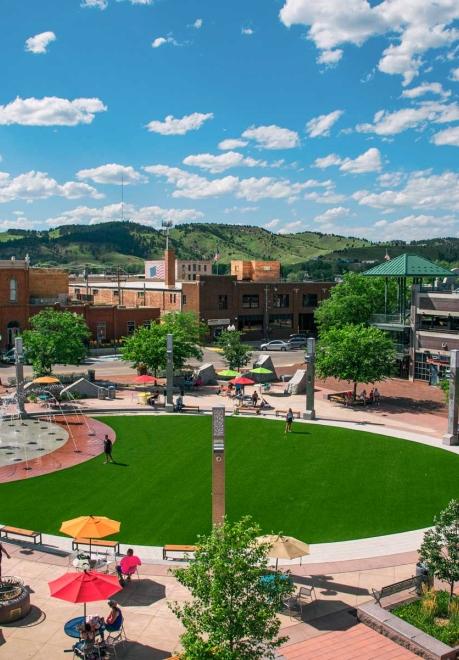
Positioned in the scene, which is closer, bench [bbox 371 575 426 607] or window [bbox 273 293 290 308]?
bench [bbox 371 575 426 607]

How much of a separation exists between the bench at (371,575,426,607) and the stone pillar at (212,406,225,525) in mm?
5058

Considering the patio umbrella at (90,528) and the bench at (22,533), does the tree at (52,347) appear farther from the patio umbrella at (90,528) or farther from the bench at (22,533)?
the patio umbrella at (90,528)

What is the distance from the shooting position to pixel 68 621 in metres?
16.6

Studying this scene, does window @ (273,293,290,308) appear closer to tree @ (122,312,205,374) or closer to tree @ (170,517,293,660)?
tree @ (122,312,205,374)

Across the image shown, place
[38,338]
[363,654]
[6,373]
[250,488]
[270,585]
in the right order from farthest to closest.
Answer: [6,373] < [38,338] < [250,488] < [363,654] < [270,585]

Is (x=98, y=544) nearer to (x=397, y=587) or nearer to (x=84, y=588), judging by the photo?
(x=84, y=588)

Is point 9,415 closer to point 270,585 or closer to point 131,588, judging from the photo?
point 131,588

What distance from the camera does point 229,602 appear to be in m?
12.8

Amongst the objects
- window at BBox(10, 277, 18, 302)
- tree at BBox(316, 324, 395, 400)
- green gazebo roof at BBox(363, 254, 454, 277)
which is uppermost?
green gazebo roof at BBox(363, 254, 454, 277)

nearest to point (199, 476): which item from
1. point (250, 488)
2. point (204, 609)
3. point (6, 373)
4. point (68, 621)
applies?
point (250, 488)

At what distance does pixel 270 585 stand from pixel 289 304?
77027 millimetres

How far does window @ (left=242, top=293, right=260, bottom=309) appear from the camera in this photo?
86250 millimetres

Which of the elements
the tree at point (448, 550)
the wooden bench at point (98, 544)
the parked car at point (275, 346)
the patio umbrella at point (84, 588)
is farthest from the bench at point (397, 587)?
the parked car at point (275, 346)

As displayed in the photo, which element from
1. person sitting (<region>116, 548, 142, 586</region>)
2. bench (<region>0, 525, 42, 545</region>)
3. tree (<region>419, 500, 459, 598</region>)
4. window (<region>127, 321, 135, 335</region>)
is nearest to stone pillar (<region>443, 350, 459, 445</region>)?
tree (<region>419, 500, 459, 598</region>)
